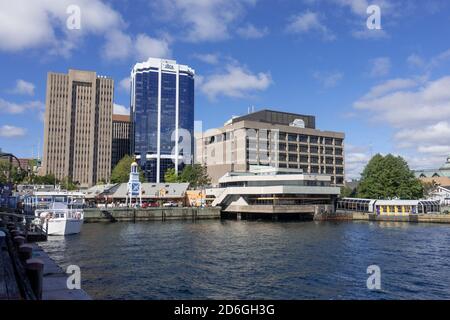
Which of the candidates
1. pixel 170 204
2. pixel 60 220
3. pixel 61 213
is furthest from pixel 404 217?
pixel 60 220

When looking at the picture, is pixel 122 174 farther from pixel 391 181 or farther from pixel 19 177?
pixel 391 181

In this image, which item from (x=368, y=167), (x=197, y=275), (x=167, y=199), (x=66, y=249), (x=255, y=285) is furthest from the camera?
(x=167, y=199)

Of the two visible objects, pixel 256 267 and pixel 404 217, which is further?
pixel 404 217

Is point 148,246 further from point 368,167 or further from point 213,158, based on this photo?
point 213,158

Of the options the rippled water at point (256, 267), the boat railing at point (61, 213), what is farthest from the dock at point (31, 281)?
the boat railing at point (61, 213)

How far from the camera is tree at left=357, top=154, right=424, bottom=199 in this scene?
12912 centimetres

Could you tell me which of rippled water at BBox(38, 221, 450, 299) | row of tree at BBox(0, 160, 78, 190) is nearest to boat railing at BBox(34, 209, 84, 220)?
rippled water at BBox(38, 221, 450, 299)

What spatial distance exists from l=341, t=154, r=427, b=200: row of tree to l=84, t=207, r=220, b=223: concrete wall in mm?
54081

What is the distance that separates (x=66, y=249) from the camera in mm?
51281

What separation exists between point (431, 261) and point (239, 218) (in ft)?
257

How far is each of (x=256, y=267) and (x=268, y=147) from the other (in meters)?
147

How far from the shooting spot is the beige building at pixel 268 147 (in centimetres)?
17950

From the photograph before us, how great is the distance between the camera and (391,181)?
129000 millimetres

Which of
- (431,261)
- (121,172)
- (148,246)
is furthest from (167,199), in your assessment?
(431,261)
